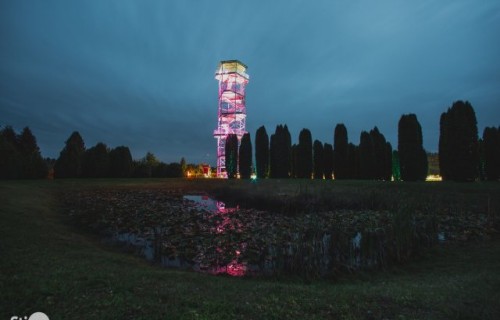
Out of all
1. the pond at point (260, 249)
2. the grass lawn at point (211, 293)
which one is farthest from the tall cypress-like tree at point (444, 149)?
the grass lawn at point (211, 293)

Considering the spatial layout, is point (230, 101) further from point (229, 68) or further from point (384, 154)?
point (384, 154)

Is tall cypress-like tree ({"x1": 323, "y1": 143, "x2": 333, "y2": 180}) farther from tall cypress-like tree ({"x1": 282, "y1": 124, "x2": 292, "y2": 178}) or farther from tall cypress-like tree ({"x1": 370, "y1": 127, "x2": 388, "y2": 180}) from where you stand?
tall cypress-like tree ({"x1": 370, "y1": 127, "x2": 388, "y2": 180})

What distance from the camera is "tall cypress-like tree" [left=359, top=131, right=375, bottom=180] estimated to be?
35.3m

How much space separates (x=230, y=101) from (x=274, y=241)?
65412 mm

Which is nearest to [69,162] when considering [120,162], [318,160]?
[120,162]

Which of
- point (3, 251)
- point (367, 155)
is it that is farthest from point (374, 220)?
point (367, 155)

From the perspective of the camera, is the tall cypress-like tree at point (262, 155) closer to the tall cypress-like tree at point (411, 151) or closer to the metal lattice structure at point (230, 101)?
the tall cypress-like tree at point (411, 151)

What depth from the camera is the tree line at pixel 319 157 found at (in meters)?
24.9

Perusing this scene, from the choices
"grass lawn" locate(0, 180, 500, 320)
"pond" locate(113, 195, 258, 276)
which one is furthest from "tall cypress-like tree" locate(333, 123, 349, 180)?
"grass lawn" locate(0, 180, 500, 320)

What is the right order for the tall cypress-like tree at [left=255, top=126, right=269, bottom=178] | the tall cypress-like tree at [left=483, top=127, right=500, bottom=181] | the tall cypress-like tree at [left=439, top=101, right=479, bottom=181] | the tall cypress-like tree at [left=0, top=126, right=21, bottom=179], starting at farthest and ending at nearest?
1. the tall cypress-like tree at [left=255, top=126, right=269, bottom=178]
2. the tall cypress-like tree at [left=0, top=126, right=21, bottom=179]
3. the tall cypress-like tree at [left=483, top=127, right=500, bottom=181]
4. the tall cypress-like tree at [left=439, top=101, right=479, bottom=181]

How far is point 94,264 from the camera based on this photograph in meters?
6.63

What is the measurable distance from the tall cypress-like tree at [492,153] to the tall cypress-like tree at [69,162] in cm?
4822

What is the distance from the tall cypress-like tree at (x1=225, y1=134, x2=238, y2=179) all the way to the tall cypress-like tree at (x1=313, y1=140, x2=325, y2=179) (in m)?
13.4

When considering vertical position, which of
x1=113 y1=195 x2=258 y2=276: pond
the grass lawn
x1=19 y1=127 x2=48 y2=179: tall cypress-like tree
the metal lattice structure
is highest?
the metal lattice structure
